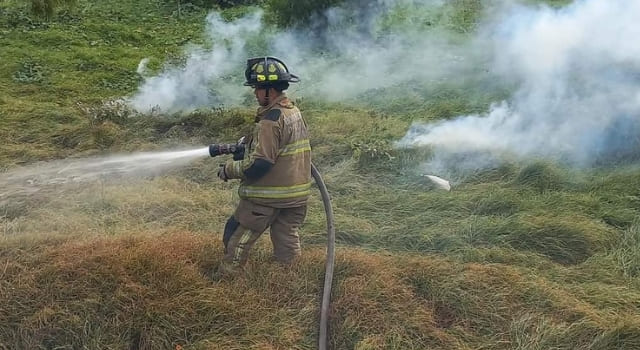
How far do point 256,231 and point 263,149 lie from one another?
58cm

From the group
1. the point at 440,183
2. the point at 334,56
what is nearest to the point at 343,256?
the point at 440,183

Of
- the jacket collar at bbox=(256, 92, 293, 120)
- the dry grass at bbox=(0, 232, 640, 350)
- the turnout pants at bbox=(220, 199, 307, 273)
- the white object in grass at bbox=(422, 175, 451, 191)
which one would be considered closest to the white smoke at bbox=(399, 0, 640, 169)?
the white object in grass at bbox=(422, 175, 451, 191)

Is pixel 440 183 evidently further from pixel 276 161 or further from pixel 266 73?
pixel 266 73

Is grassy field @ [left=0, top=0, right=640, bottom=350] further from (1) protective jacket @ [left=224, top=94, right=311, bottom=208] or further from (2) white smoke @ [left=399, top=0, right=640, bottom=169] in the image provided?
(1) protective jacket @ [left=224, top=94, right=311, bottom=208]

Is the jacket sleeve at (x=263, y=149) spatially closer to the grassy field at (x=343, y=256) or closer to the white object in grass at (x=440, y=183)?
the grassy field at (x=343, y=256)

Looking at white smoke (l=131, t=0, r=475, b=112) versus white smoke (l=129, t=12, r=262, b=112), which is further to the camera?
white smoke (l=131, t=0, r=475, b=112)

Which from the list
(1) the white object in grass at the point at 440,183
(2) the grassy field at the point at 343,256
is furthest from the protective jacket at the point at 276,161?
(1) the white object in grass at the point at 440,183

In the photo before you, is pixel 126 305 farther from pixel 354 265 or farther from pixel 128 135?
pixel 128 135

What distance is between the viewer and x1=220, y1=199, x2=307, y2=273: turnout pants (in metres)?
3.82

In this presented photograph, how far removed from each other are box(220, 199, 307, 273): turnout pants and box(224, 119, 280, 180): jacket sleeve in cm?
28

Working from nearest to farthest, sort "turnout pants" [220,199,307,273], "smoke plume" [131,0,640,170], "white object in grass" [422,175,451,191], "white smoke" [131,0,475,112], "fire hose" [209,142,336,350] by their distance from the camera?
1. "fire hose" [209,142,336,350]
2. "turnout pants" [220,199,307,273]
3. "white object in grass" [422,175,451,191]
4. "smoke plume" [131,0,640,170]
5. "white smoke" [131,0,475,112]

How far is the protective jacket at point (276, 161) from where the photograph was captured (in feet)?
11.8

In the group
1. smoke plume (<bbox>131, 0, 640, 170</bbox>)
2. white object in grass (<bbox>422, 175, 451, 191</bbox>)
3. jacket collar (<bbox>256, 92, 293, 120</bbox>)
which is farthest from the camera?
smoke plume (<bbox>131, 0, 640, 170</bbox>)

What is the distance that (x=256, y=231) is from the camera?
12.6 feet
